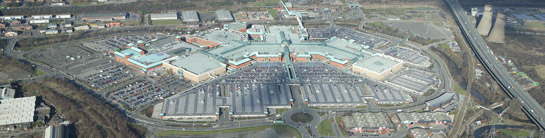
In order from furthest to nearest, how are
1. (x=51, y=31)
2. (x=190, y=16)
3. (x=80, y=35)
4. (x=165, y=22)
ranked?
(x=190, y=16)
(x=165, y=22)
(x=51, y=31)
(x=80, y=35)

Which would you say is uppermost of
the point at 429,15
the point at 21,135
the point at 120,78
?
the point at 429,15

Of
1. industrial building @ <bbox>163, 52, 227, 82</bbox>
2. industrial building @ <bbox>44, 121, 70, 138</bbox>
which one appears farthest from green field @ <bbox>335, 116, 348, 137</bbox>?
industrial building @ <bbox>44, 121, 70, 138</bbox>

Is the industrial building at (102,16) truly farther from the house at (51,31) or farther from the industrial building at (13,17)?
the industrial building at (13,17)

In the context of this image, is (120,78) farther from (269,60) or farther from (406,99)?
(406,99)

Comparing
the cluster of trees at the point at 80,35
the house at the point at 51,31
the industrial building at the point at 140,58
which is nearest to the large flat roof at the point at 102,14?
the cluster of trees at the point at 80,35

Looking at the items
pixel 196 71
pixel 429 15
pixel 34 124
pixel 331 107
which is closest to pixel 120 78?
pixel 196 71

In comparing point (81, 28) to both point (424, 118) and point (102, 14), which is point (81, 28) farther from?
point (424, 118)

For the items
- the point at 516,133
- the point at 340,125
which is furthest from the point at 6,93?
the point at 516,133
